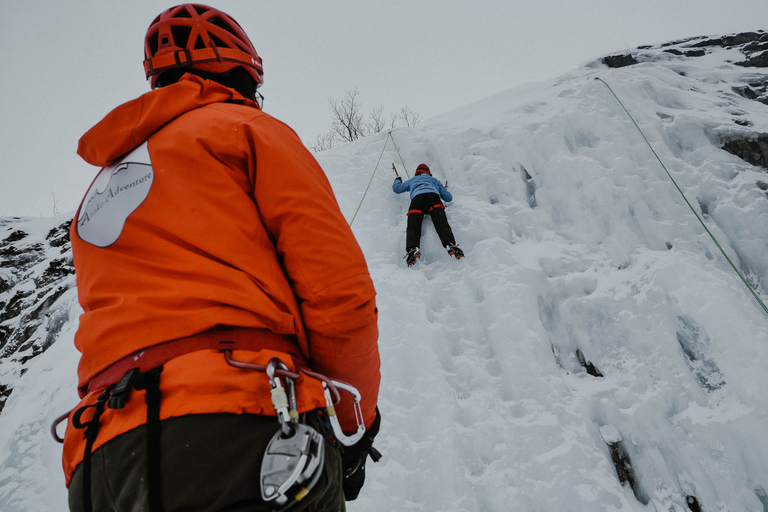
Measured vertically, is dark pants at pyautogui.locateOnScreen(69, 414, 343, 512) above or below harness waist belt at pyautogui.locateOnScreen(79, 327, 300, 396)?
below

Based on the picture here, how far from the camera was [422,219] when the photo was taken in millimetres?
4426

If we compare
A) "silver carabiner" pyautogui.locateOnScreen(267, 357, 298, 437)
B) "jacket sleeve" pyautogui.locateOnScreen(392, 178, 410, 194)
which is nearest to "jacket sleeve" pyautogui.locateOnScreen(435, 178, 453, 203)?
"jacket sleeve" pyautogui.locateOnScreen(392, 178, 410, 194)

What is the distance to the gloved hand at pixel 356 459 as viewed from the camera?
1119 millimetres

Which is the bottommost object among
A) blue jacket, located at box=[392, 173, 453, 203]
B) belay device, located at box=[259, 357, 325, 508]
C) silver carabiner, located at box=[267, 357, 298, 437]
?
blue jacket, located at box=[392, 173, 453, 203]

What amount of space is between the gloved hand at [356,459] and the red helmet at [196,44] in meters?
1.41

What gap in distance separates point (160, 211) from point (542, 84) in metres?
7.51

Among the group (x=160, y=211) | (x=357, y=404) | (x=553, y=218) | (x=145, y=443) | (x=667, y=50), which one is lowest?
(x=553, y=218)

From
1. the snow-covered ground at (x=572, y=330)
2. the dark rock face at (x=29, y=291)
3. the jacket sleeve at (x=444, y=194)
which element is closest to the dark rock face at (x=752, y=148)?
the snow-covered ground at (x=572, y=330)

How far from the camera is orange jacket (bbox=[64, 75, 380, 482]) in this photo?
32.9 inches

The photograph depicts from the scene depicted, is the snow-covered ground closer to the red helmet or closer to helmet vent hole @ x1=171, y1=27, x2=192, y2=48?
the red helmet

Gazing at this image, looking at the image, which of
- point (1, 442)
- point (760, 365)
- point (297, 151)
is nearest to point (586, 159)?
point (760, 365)

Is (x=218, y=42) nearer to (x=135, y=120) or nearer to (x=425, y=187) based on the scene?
(x=135, y=120)

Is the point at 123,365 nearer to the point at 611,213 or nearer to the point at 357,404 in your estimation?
the point at 357,404

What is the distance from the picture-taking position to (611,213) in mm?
4102
